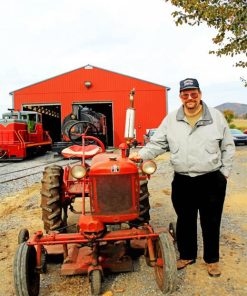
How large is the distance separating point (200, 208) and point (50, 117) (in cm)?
2513

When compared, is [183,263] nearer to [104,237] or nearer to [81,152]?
[104,237]

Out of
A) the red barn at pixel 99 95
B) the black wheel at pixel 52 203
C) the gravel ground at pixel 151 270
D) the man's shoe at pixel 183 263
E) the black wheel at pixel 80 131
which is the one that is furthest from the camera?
the red barn at pixel 99 95

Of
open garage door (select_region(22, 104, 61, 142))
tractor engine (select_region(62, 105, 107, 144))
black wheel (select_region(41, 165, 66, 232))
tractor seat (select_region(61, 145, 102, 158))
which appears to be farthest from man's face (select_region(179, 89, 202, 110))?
open garage door (select_region(22, 104, 61, 142))

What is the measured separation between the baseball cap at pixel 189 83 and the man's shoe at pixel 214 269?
176 cm

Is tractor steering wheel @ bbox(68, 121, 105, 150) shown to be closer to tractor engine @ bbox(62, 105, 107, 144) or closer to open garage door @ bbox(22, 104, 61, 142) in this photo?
tractor engine @ bbox(62, 105, 107, 144)

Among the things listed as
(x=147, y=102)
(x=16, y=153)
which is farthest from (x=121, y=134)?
(x=16, y=153)

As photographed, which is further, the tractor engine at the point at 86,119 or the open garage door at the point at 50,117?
the open garage door at the point at 50,117

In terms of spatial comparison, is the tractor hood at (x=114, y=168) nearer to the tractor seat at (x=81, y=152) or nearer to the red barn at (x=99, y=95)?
the tractor seat at (x=81, y=152)

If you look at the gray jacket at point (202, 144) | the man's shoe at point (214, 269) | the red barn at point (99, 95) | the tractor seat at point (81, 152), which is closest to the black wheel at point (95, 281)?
the man's shoe at point (214, 269)

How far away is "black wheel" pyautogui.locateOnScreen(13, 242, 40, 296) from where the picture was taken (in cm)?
300

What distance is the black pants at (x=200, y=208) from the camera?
11.7 ft

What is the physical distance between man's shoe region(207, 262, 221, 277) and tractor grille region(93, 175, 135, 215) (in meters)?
1.08

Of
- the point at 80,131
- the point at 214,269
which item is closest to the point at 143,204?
the point at 214,269

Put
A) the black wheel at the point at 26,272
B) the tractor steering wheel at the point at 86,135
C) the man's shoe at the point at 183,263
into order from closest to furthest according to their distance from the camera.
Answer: the black wheel at the point at 26,272
the man's shoe at the point at 183,263
the tractor steering wheel at the point at 86,135
